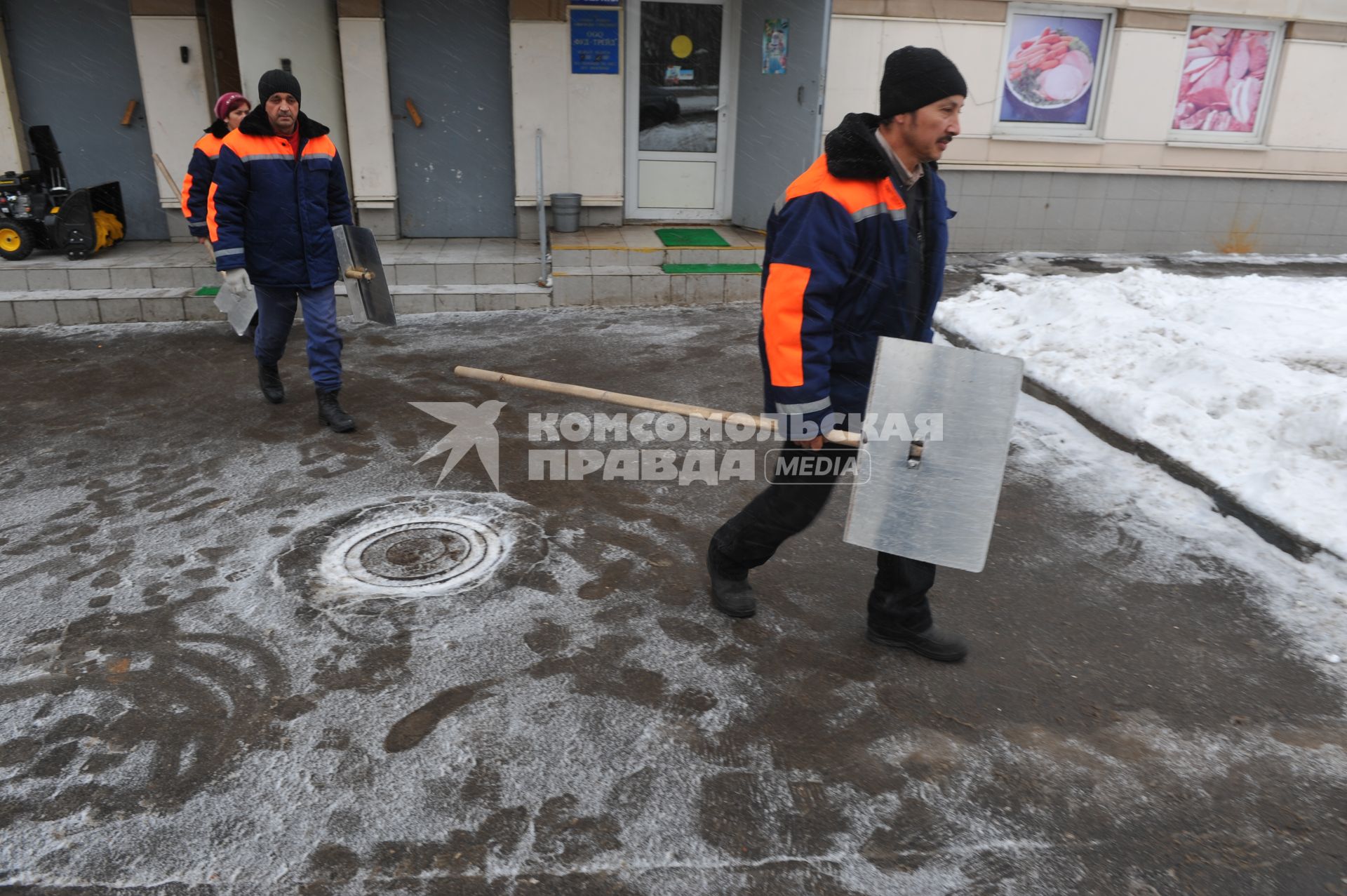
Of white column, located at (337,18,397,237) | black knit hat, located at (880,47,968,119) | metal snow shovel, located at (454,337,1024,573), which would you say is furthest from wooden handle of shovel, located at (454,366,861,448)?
white column, located at (337,18,397,237)

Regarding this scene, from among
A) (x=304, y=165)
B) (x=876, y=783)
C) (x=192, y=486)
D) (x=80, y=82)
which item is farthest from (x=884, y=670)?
(x=80, y=82)

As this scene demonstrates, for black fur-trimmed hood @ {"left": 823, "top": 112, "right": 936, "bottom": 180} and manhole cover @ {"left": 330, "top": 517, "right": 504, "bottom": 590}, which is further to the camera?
manhole cover @ {"left": 330, "top": 517, "right": 504, "bottom": 590}

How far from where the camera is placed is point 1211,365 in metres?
5.34

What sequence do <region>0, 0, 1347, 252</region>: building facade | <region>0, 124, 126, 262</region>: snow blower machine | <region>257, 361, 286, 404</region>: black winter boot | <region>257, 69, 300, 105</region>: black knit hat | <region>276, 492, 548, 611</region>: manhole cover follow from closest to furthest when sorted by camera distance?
1. <region>276, 492, 548, 611</region>: manhole cover
2. <region>257, 69, 300, 105</region>: black knit hat
3. <region>257, 361, 286, 404</region>: black winter boot
4. <region>0, 124, 126, 262</region>: snow blower machine
5. <region>0, 0, 1347, 252</region>: building facade

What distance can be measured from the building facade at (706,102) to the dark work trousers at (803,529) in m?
6.22

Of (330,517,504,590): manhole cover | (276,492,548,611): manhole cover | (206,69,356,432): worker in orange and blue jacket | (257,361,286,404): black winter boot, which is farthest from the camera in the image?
(257,361,286,404): black winter boot

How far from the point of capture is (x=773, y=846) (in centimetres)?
252

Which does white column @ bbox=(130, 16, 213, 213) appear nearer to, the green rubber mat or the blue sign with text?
the blue sign with text

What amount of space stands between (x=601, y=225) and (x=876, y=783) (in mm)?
8047

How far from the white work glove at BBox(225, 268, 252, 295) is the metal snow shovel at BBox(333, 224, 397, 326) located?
20.3 inches

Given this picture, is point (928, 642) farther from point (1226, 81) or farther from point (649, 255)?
point (1226, 81)

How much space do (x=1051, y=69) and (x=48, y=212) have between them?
10084 millimetres

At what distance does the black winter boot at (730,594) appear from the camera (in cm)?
356

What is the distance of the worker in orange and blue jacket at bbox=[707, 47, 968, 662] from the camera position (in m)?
2.76
